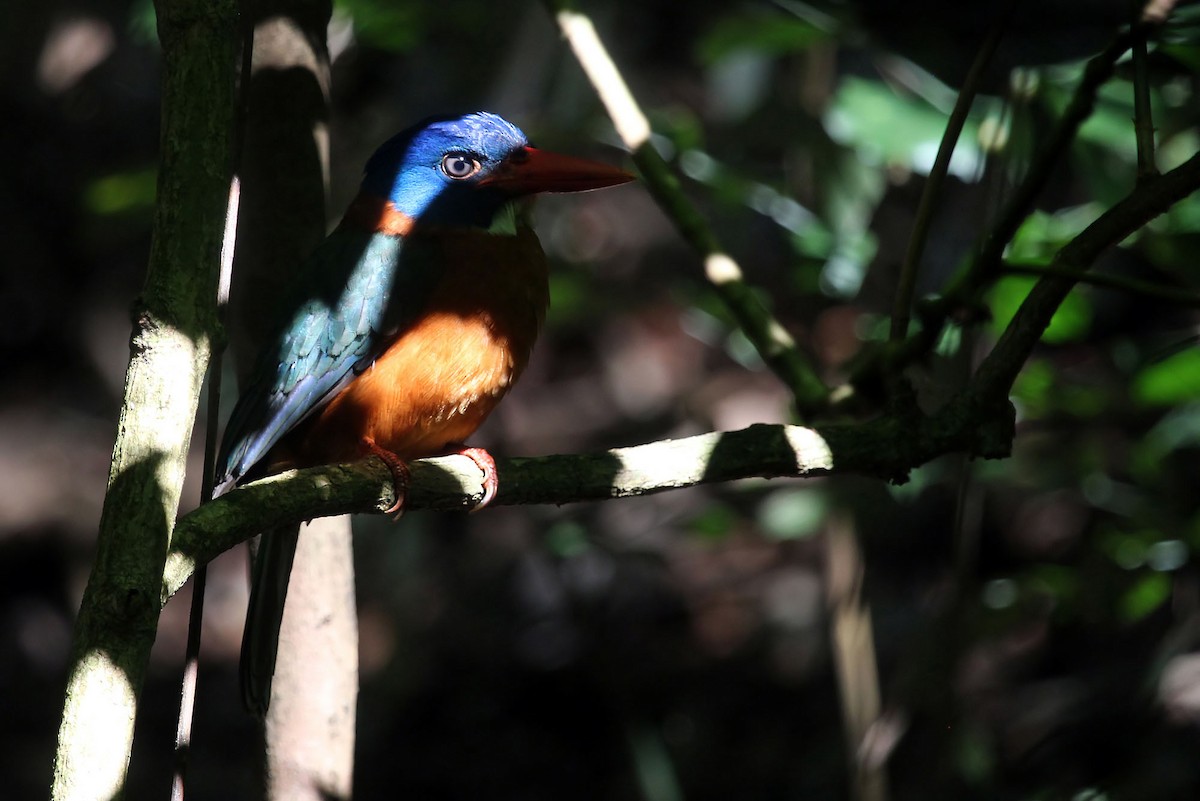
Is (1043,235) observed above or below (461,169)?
below

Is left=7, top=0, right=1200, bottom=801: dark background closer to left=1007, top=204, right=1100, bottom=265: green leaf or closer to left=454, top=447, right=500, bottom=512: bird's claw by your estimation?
left=1007, top=204, right=1100, bottom=265: green leaf

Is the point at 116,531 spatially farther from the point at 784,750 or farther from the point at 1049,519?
the point at 1049,519

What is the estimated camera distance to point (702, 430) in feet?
16.4

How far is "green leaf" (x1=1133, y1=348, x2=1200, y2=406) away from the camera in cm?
258

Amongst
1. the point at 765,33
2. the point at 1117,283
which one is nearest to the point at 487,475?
the point at 1117,283

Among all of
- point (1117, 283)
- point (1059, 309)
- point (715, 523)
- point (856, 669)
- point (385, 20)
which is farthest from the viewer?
point (715, 523)

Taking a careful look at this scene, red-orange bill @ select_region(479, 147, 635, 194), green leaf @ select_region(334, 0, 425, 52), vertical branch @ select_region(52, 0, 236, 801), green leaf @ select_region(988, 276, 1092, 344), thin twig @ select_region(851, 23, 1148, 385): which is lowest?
vertical branch @ select_region(52, 0, 236, 801)

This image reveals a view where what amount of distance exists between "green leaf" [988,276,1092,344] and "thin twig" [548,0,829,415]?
430 millimetres

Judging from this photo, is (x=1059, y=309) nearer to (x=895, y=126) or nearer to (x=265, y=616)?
(x=895, y=126)

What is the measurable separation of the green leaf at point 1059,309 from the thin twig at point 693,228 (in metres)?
0.43

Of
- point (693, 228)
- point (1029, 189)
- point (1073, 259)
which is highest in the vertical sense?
point (693, 228)

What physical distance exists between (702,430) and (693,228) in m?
2.43

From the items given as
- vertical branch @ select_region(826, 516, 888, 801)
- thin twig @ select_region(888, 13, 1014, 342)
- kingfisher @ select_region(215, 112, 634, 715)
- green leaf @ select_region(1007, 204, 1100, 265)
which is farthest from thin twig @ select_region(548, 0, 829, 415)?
vertical branch @ select_region(826, 516, 888, 801)

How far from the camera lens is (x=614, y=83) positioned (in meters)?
2.70
